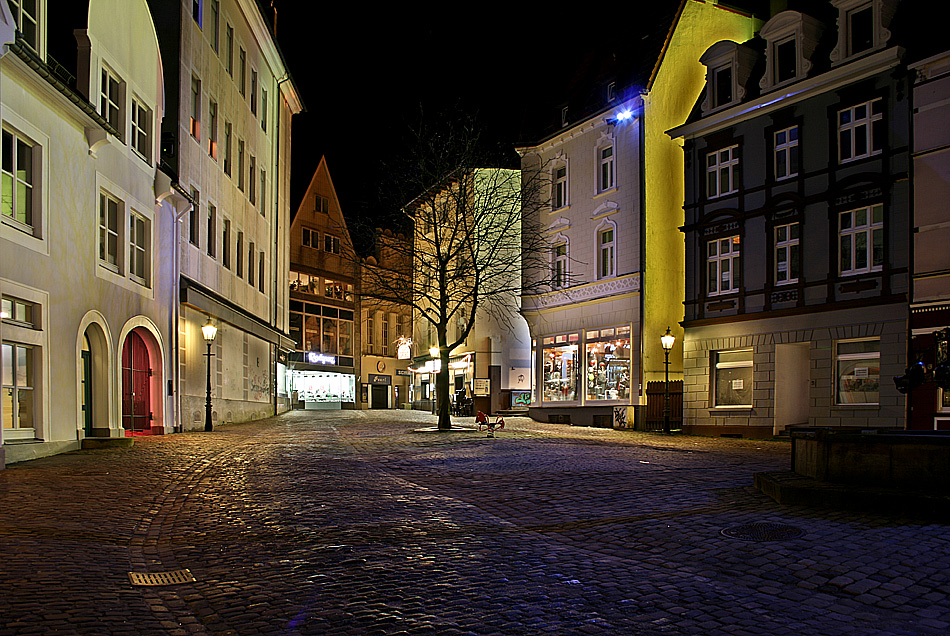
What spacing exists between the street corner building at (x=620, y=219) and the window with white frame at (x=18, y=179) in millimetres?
17269

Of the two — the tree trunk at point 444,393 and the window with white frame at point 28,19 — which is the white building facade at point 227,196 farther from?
the tree trunk at point 444,393

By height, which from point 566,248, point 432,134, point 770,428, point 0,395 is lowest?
point 770,428

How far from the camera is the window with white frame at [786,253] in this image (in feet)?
82.3

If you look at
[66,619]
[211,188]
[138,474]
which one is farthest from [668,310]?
[66,619]

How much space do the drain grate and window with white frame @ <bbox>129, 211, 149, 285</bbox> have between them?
1465 cm

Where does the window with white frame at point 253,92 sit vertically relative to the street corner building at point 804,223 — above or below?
above

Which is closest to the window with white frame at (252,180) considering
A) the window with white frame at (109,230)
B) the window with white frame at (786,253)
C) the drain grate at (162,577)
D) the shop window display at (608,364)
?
the shop window display at (608,364)

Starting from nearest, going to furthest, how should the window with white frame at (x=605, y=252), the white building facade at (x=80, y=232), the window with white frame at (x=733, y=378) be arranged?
the white building facade at (x=80, y=232) → the window with white frame at (x=733, y=378) → the window with white frame at (x=605, y=252)

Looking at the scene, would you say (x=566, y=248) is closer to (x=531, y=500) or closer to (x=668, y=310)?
(x=668, y=310)

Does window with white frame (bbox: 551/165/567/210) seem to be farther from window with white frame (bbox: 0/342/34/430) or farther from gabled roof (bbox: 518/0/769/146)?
window with white frame (bbox: 0/342/34/430)

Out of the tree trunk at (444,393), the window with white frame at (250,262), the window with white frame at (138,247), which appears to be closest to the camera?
the window with white frame at (138,247)

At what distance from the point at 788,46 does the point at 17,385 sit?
23.7m

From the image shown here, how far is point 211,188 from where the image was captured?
28.1 m

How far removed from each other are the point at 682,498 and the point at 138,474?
812 cm
